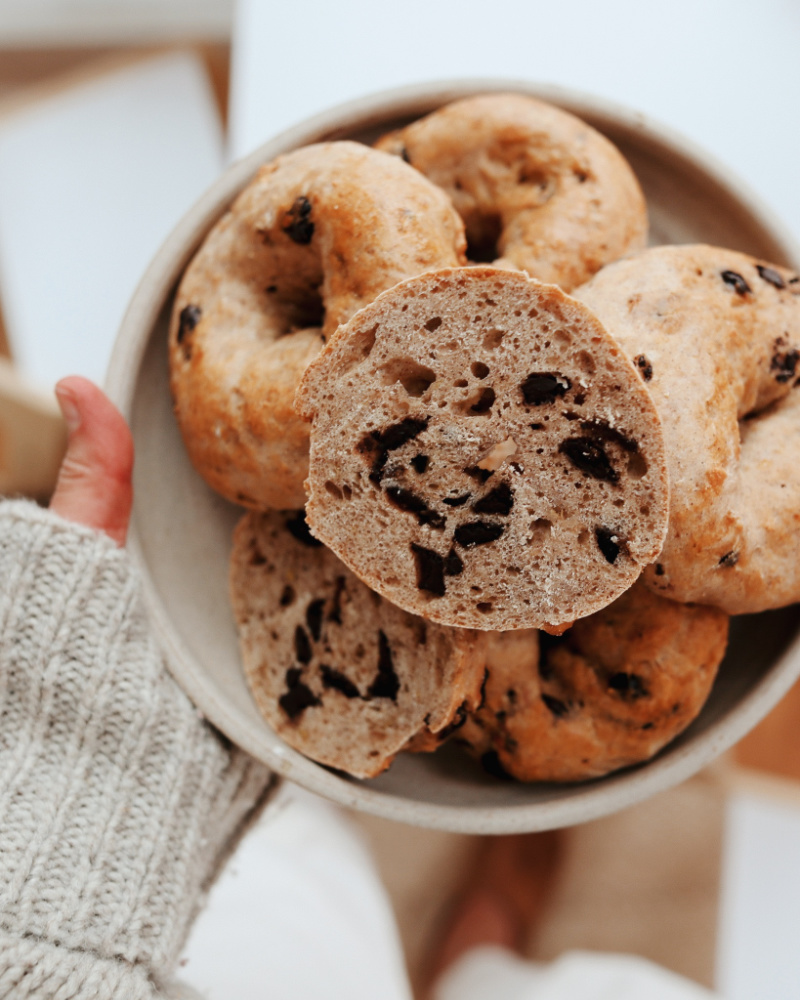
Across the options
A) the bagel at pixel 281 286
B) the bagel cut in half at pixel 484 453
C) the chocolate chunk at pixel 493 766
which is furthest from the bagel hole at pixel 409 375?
the chocolate chunk at pixel 493 766

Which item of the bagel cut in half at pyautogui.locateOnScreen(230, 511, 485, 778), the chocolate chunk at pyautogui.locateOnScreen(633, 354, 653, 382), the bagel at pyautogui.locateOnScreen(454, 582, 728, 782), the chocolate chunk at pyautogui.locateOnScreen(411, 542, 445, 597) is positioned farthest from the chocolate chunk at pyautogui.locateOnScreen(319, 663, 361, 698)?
the chocolate chunk at pyautogui.locateOnScreen(633, 354, 653, 382)

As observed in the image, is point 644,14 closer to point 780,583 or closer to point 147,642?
point 780,583

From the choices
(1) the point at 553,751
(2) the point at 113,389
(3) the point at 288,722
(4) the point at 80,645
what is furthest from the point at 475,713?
(2) the point at 113,389

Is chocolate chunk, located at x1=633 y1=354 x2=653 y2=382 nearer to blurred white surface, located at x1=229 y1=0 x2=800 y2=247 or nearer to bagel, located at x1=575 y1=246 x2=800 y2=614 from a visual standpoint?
bagel, located at x1=575 y1=246 x2=800 y2=614

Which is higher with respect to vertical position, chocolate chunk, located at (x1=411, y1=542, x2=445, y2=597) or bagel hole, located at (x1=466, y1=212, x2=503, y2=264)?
bagel hole, located at (x1=466, y1=212, x2=503, y2=264)

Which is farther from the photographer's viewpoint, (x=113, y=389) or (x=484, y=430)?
(x=113, y=389)

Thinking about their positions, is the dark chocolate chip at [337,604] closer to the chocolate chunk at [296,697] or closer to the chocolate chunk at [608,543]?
the chocolate chunk at [296,697]

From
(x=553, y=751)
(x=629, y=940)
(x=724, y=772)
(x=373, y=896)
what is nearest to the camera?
(x=553, y=751)
